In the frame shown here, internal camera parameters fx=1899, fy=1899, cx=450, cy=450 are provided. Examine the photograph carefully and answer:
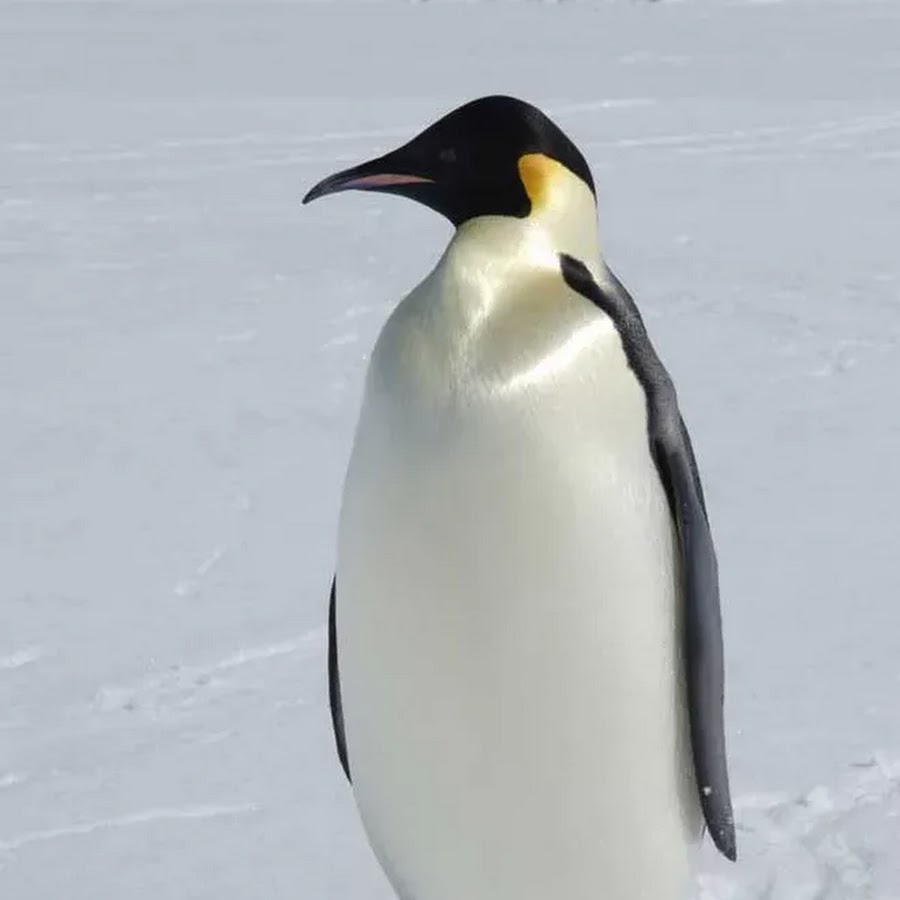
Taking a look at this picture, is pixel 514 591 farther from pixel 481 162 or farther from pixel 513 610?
pixel 481 162

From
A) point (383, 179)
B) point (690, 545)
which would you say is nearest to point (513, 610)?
point (690, 545)

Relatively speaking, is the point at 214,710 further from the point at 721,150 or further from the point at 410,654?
the point at 721,150

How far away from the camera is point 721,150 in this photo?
915 cm

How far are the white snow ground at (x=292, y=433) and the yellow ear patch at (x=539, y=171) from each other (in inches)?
39.3

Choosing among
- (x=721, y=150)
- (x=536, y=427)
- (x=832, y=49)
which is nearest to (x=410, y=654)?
(x=536, y=427)

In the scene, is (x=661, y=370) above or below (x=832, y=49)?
above

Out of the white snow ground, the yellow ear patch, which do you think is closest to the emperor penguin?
the yellow ear patch

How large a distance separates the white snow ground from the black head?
0.97m

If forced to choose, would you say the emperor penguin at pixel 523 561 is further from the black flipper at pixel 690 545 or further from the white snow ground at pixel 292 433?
the white snow ground at pixel 292 433

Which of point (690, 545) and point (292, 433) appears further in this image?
point (292, 433)

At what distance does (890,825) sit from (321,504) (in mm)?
1926

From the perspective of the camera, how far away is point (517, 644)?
1.81 meters

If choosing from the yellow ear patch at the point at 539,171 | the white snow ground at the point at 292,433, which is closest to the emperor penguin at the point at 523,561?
the yellow ear patch at the point at 539,171

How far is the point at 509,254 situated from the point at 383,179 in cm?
18
